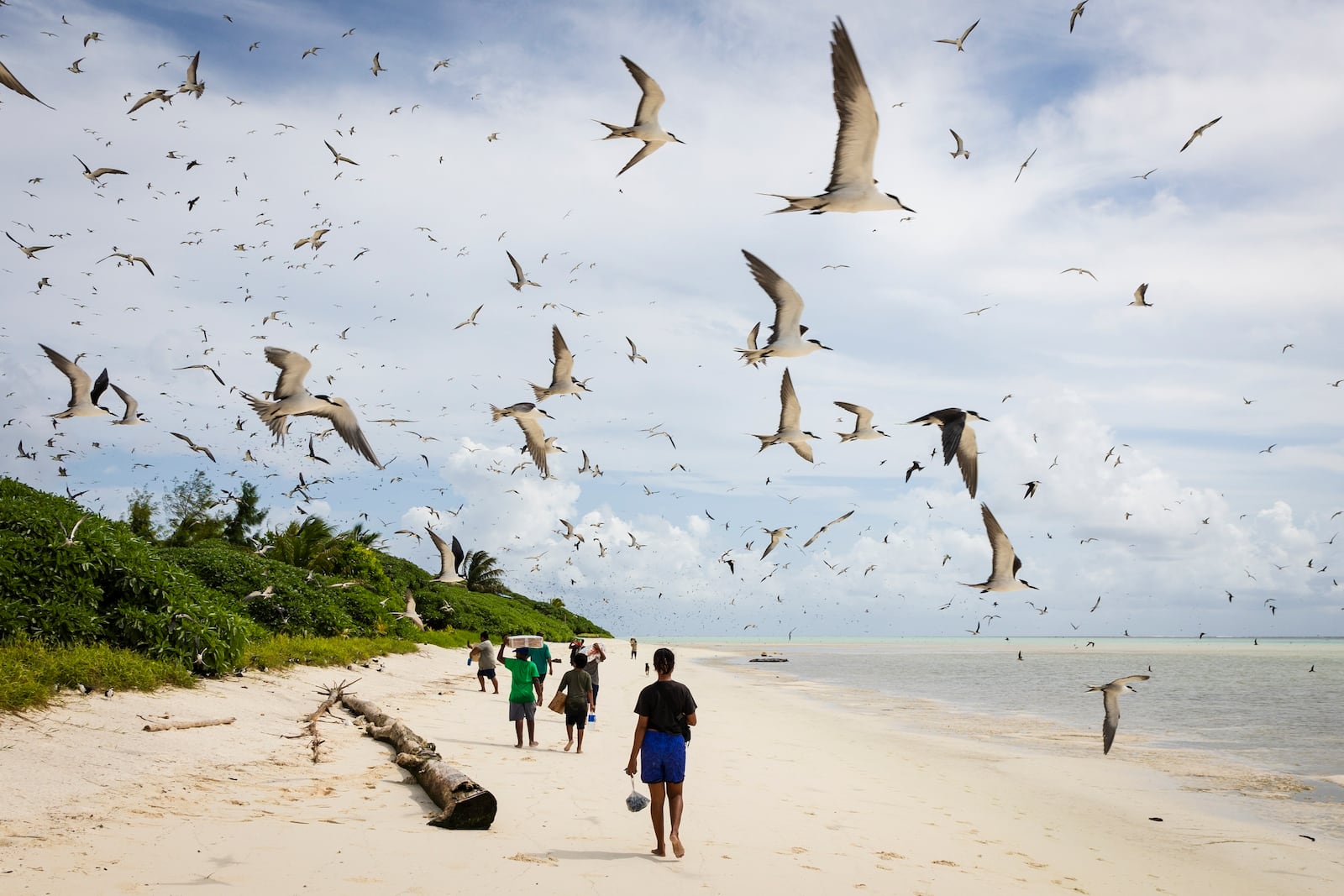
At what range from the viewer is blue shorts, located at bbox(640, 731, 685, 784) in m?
8.13

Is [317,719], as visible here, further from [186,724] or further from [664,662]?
[664,662]

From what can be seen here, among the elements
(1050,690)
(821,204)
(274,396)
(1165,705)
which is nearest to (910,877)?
(821,204)

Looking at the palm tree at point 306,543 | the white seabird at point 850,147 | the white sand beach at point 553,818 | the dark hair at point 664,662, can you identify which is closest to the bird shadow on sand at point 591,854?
the white sand beach at point 553,818

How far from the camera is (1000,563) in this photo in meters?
13.7

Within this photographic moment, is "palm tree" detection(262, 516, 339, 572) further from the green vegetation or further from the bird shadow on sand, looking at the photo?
the bird shadow on sand

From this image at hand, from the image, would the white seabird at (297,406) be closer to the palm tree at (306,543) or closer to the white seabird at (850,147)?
the white seabird at (850,147)

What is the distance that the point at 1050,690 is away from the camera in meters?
39.6

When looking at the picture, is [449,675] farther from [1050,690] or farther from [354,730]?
[1050,690]

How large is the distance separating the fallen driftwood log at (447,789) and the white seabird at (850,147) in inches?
292

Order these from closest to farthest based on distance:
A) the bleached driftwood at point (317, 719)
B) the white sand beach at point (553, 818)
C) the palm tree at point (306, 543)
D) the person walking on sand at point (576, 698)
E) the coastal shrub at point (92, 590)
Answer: the white sand beach at point (553, 818), the bleached driftwood at point (317, 719), the coastal shrub at point (92, 590), the person walking on sand at point (576, 698), the palm tree at point (306, 543)

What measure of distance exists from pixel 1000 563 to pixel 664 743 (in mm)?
7601

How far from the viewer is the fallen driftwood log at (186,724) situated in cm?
1073

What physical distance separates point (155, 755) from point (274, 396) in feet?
16.5

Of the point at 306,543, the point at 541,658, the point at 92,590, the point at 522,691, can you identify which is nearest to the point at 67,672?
the point at 92,590
